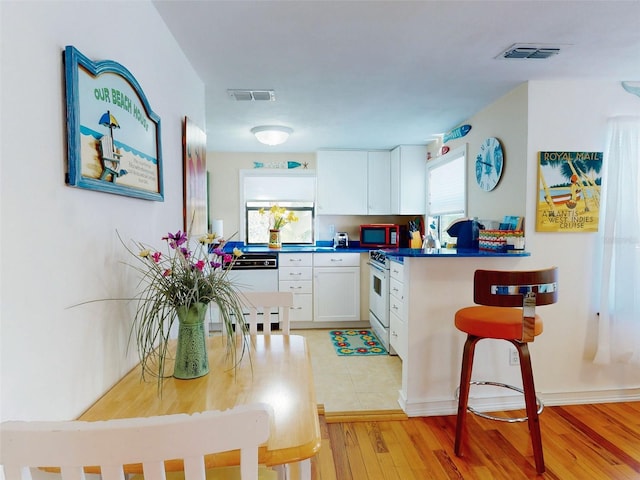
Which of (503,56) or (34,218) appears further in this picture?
(503,56)

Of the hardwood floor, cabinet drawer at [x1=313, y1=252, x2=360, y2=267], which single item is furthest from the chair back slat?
cabinet drawer at [x1=313, y1=252, x2=360, y2=267]

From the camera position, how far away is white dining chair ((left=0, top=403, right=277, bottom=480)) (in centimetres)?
60

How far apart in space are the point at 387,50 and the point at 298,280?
2.80 m

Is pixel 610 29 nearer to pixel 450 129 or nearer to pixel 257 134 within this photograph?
pixel 450 129

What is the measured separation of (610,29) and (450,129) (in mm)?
1817

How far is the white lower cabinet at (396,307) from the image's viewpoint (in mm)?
2971

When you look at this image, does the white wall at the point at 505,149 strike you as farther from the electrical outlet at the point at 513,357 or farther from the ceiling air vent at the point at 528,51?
the electrical outlet at the point at 513,357

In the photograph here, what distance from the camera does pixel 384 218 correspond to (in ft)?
16.1

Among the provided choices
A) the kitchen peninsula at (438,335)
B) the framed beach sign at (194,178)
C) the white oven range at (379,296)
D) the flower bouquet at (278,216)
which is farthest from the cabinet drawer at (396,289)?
the flower bouquet at (278,216)

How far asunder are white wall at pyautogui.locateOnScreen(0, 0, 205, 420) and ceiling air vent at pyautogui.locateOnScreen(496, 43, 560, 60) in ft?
6.11

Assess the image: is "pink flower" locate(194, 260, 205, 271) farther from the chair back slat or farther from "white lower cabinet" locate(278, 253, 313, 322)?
"white lower cabinet" locate(278, 253, 313, 322)

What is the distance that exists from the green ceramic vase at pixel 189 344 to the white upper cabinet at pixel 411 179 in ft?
11.4

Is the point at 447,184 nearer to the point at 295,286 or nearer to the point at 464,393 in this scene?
the point at 295,286

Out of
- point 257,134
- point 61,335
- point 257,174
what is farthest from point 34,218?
point 257,174
